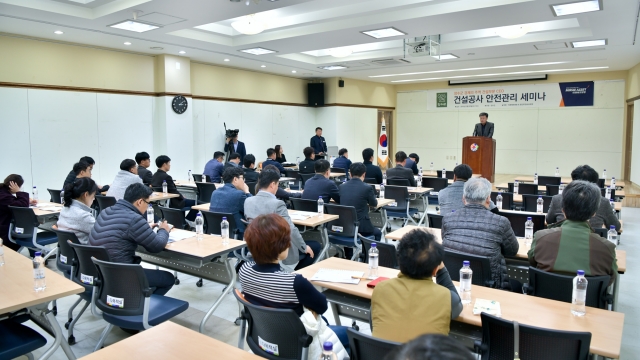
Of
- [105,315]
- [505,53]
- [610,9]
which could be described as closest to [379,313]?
[105,315]

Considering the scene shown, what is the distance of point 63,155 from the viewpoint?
8.55 meters

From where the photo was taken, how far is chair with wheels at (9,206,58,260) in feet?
15.6

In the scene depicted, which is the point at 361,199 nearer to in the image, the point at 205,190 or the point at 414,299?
the point at 205,190

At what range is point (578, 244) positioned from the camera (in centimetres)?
269

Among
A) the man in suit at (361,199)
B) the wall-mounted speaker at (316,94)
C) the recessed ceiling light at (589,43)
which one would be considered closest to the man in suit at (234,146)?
the wall-mounted speaker at (316,94)

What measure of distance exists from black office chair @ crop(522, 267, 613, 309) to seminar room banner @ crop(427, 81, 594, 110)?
12.9m

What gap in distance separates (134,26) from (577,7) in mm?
6873

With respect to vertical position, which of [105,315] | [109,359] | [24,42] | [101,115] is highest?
[24,42]

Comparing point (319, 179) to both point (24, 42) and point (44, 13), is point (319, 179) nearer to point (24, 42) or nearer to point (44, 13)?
point (44, 13)

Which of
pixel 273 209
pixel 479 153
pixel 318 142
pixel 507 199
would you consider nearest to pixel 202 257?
pixel 273 209

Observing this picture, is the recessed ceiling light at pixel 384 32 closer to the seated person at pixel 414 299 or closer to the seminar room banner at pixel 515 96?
the seated person at pixel 414 299

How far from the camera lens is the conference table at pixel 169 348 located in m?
1.83

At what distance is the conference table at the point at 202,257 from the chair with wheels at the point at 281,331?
1287 millimetres

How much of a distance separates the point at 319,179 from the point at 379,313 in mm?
3678
